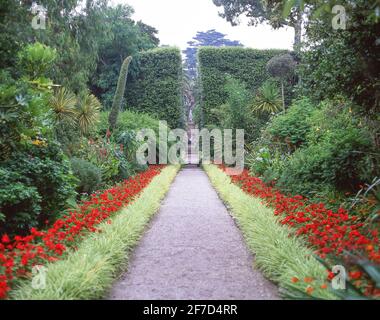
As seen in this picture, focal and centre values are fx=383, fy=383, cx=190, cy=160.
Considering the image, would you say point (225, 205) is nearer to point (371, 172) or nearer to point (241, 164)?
point (371, 172)

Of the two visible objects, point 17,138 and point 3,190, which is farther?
point 17,138

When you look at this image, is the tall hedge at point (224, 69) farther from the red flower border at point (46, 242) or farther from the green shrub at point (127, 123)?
the red flower border at point (46, 242)

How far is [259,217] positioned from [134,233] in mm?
1656

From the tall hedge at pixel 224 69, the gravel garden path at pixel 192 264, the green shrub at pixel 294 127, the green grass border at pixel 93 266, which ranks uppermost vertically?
the tall hedge at pixel 224 69

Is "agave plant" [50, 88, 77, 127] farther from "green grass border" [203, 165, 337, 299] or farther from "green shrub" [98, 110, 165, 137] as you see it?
"green grass border" [203, 165, 337, 299]

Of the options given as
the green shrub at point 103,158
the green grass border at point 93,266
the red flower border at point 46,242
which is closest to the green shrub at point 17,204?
the red flower border at point 46,242

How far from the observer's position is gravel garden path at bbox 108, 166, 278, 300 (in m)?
3.12

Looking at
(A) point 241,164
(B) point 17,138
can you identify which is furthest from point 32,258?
(A) point 241,164

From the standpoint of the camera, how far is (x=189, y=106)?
2645 cm

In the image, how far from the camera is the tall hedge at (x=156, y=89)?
60.0 ft

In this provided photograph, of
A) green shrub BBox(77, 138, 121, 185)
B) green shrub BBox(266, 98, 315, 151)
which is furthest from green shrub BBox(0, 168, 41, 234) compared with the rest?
green shrub BBox(266, 98, 315, 151)

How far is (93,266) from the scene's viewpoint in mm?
3266

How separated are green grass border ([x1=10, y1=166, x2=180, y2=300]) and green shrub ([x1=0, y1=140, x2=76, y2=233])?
810mm

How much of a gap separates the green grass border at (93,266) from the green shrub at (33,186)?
31.9 inches
